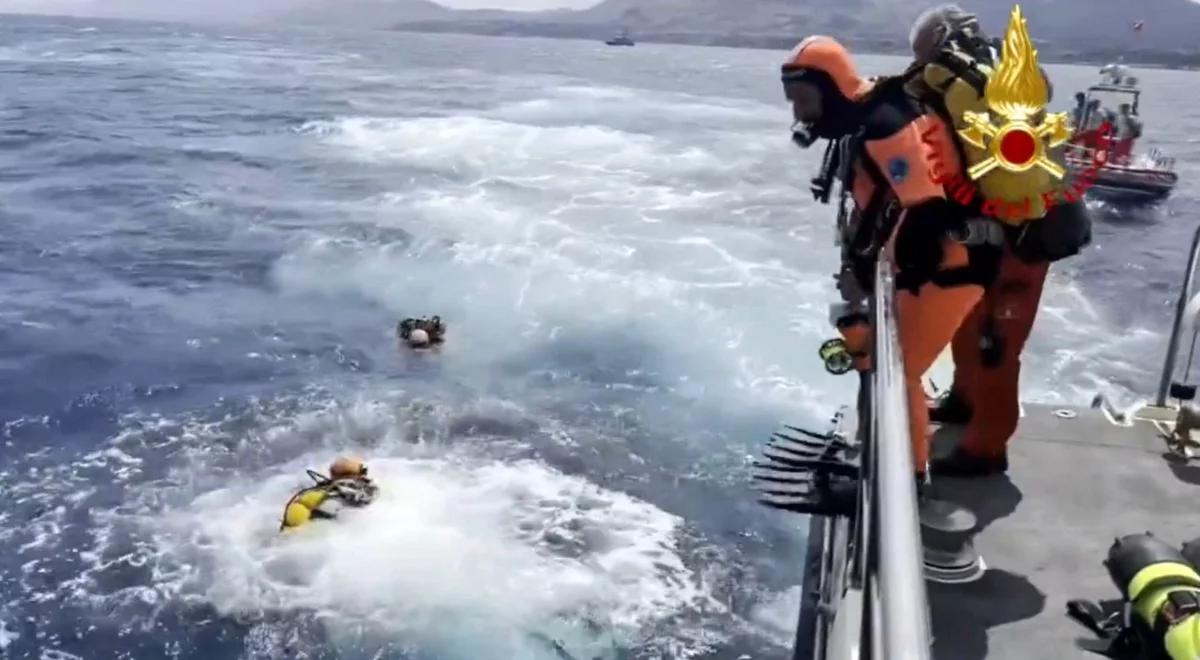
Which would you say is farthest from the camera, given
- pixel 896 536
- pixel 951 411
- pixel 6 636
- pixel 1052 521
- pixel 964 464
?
Answer: pixel 6 636

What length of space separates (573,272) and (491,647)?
32.7 ft

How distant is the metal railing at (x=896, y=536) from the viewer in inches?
56.8

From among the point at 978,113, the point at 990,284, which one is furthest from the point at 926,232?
the point at 990,284

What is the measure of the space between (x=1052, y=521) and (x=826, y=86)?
1938mm

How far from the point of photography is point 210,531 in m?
9.37

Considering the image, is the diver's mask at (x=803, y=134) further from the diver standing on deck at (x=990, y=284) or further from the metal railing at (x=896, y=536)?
the metal railing at (x=896, y=536)

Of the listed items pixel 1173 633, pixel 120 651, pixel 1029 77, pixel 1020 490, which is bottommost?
pixel 120 651

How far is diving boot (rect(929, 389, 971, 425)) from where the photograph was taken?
4.80 metres

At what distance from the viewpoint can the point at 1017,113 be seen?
3.29 meters

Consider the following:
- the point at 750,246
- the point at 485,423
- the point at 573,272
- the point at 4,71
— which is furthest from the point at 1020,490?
the point at 4,71

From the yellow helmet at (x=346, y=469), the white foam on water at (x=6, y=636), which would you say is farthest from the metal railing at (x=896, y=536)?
the yellow helmet at (x=346, y=469)

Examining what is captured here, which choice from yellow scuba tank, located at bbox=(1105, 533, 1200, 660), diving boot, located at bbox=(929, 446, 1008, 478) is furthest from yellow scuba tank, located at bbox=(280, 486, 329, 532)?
yellow scuba tank, located at bbox=(1105, 533, 1200, 660)

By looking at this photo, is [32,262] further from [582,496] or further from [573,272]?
[582,496]

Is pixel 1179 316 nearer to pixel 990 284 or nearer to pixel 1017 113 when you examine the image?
pixel 990 284
